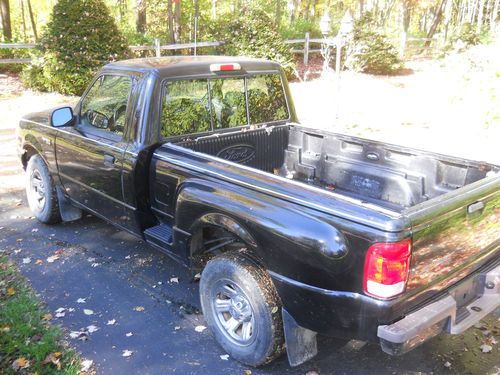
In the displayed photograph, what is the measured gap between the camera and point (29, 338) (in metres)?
3.57

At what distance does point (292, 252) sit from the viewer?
2.81 m

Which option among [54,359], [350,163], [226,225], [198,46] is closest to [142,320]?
[54,359]

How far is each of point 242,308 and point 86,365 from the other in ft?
3.72

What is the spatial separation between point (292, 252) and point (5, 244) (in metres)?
3.73

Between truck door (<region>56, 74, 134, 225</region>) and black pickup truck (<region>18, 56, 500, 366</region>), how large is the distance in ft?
0.06

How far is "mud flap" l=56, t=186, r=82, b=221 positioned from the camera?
532cm

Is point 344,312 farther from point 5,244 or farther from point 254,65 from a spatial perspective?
point 5,244

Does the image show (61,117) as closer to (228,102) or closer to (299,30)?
(228,102)

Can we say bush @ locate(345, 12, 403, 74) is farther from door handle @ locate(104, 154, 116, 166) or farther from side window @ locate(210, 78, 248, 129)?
door handle @ locate(104, 154, 116, 166)

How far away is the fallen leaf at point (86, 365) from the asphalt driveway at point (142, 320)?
4cm

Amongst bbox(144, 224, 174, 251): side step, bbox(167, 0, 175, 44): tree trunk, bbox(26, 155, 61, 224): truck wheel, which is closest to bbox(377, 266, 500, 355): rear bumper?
bbox(144, 224, 174, 251): side step

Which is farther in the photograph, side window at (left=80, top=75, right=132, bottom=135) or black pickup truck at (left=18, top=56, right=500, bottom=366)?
side window at (left=80, top=75, right=132, bottom=135)

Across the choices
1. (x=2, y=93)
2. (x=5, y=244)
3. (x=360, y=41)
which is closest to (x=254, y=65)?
(x=5, y=244)

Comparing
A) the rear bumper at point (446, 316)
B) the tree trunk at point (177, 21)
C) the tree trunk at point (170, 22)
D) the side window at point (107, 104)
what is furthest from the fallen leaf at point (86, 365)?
the tree trunk at point (177, 21)
